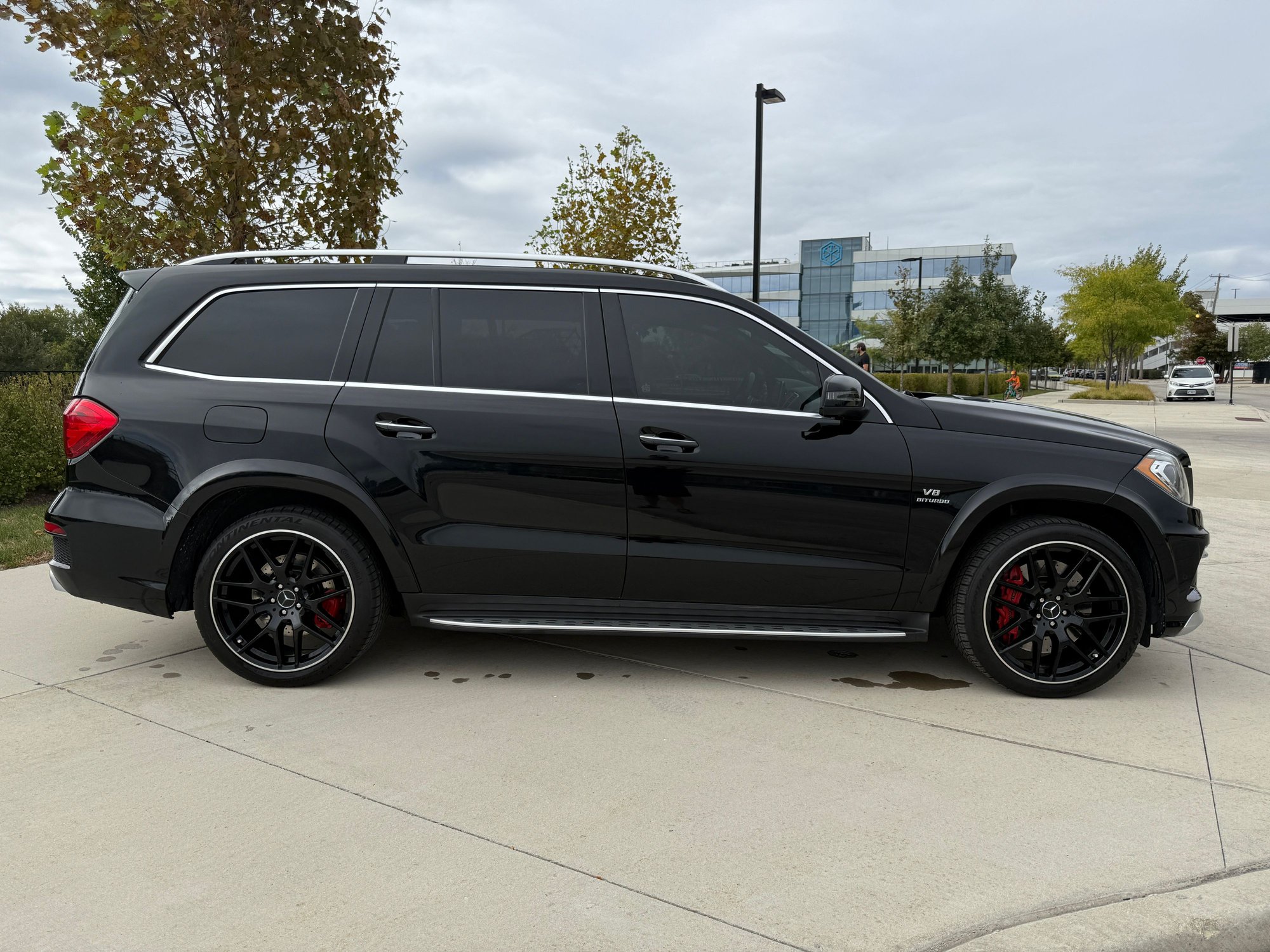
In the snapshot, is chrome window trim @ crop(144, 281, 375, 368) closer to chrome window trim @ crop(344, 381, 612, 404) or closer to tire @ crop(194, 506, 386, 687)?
chrome window trim @ crop(344, 381, 612, 404)

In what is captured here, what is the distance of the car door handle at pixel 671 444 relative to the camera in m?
4.00

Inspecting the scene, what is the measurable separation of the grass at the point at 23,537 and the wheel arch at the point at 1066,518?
5.98m

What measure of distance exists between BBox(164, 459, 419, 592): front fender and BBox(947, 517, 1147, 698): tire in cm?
251

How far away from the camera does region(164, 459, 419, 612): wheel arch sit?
4031mm

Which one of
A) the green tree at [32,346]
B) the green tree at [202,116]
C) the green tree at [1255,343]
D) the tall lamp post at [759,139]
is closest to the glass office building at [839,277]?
the green tree at [1255,343]

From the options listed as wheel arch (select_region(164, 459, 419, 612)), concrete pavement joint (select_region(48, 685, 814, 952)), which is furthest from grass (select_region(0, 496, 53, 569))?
concrete pavement joint (select_region(48, 685, 814, 952))

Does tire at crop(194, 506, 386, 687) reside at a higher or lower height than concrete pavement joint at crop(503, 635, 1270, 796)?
higher

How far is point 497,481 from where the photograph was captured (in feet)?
13.3

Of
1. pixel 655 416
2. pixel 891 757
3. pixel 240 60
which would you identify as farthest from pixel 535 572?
pixel 240 60

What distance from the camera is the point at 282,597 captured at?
4.12 metres

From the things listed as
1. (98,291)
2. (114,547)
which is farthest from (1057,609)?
(98,291)

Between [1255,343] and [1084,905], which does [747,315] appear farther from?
[1255,343]

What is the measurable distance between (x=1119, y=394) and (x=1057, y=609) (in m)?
40.2

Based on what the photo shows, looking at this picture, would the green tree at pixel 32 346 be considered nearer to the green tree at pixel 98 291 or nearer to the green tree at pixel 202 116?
the green tree at pixel 98 291
